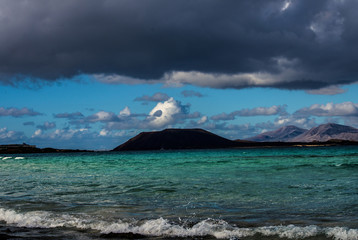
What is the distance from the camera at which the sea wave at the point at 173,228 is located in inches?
402

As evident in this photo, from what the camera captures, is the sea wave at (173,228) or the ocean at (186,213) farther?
the ocean at (186,213)

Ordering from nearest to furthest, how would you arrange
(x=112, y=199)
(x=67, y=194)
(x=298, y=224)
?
(x=298, y=224) → (x=112, y=199) → (x=67, y=194)

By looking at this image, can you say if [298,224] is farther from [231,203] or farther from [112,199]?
[112,199]

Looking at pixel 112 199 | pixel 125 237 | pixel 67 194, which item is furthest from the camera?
pixel 67 194

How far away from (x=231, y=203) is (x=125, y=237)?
657cm

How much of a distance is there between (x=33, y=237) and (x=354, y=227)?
948 centimetres

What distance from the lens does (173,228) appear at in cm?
1117

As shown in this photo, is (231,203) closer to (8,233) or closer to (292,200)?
(292,200)

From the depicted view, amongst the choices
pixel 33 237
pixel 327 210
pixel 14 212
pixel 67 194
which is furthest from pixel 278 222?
pixel 67 194

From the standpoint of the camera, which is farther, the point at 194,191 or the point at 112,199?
the point at 194,191

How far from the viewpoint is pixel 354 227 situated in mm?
10742

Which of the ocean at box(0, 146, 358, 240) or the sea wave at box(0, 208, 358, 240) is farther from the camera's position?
the ocean at box(0, 146, 358, 240)

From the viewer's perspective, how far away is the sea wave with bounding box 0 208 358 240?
33.5 ft

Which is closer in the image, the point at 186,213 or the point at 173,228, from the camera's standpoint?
the point at 173,228
